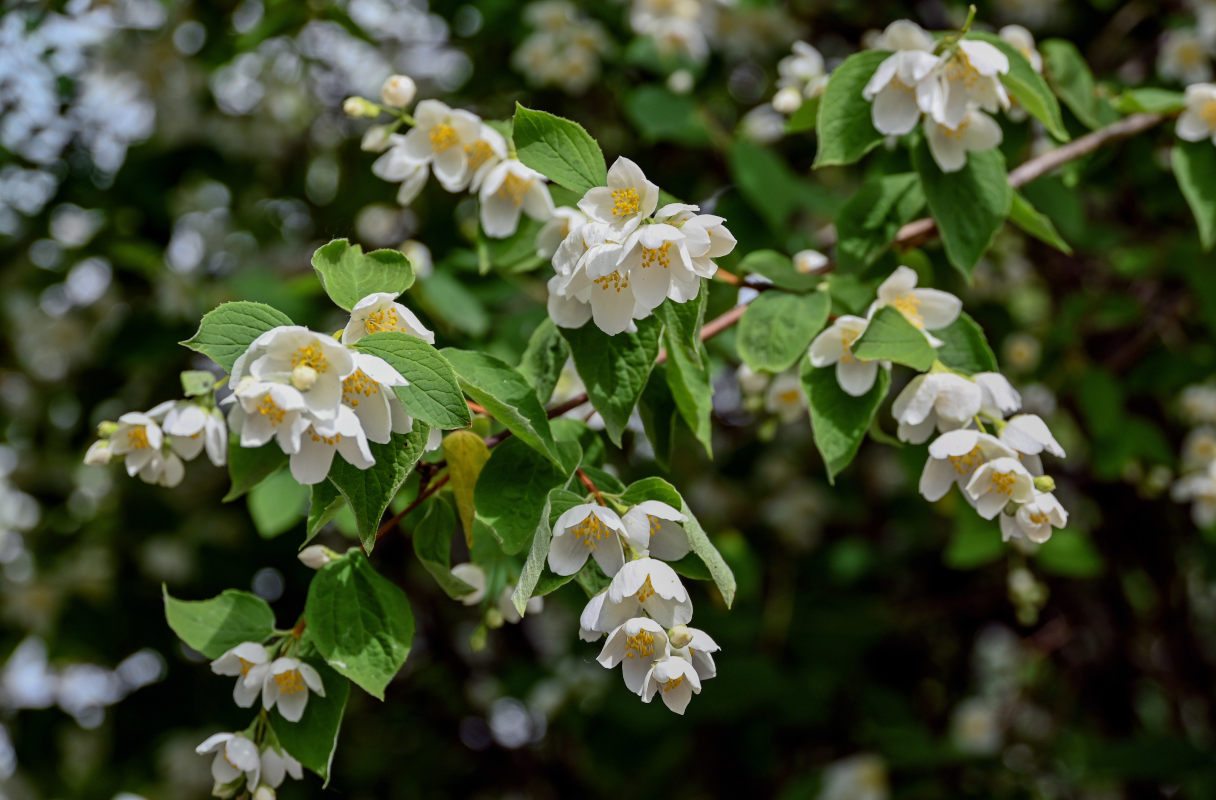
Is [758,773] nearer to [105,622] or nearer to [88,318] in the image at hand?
[105,622]

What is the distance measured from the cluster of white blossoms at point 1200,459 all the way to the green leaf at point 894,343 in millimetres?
1514

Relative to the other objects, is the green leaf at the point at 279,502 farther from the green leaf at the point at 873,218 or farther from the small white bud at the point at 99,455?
the green leaf at the point at 873,218

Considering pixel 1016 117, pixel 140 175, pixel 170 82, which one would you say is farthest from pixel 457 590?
pixel 170 82

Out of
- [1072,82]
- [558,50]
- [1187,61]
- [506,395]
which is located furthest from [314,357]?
[1187,61]

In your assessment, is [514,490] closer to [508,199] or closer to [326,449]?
[326,449]

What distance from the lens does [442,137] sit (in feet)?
5.42

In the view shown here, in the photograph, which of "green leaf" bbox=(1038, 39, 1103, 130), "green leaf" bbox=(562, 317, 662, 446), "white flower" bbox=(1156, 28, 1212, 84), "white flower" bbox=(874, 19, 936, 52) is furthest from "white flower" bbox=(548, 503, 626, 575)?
"white flower" bbox=(1156, 28, 1212, 84)

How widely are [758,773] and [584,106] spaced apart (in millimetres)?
2450

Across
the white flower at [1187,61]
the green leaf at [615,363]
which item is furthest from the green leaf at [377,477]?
the white flower at [1187,61]

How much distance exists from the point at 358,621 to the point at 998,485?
856 mm

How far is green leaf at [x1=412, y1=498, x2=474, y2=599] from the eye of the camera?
4.16 feet

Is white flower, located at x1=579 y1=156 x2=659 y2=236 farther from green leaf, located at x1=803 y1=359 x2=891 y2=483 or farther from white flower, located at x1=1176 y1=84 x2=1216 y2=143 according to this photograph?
white flower, located at x1=1176 y1=84 x2=1216 y2=143

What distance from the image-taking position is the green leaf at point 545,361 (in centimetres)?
135

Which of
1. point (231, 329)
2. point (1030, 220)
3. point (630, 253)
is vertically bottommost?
point (1030, 220)
